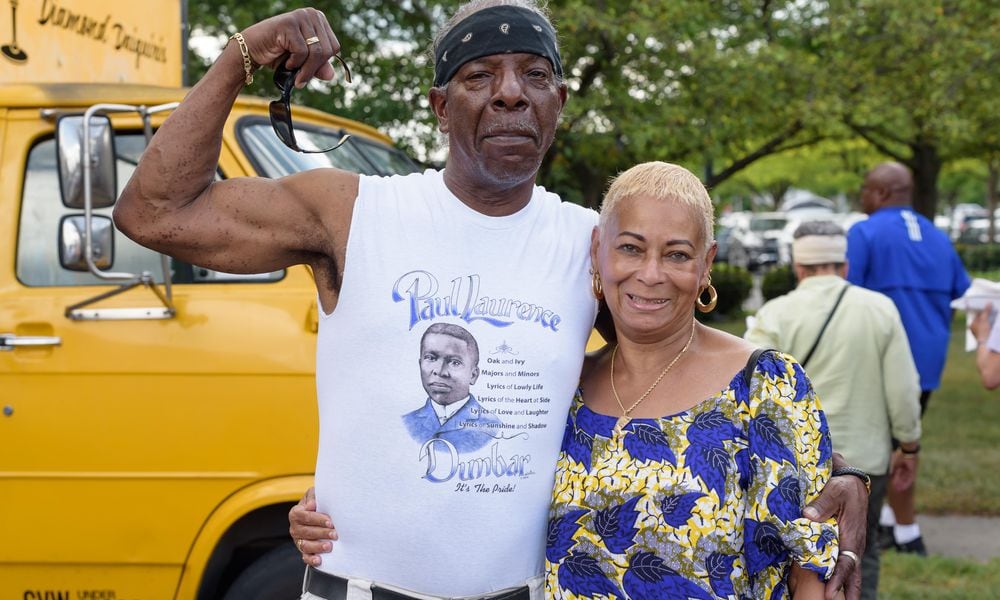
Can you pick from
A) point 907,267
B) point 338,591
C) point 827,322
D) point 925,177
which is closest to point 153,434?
point 338,591

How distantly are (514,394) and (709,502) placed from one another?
1.47 feet

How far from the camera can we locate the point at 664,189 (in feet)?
7.56

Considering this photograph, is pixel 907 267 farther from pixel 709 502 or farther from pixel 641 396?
pixel 709 502

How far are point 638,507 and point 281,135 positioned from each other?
1.06 metres

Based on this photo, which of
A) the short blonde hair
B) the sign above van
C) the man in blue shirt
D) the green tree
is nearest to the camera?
the short blonde hair

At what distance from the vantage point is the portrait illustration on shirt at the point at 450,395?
219cm

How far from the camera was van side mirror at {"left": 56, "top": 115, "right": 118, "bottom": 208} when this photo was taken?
10.7 feet

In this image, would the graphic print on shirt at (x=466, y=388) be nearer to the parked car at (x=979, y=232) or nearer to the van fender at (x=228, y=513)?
the van fender at (x=228, y=513)

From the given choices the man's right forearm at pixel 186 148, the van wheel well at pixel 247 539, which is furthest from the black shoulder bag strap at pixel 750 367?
the van wheel well at pixel 247 539

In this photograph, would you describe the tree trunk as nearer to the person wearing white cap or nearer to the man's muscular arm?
the person wearing white cap

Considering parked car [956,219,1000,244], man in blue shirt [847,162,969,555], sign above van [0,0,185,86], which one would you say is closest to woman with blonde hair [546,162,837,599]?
sign above van [0,0,185,86]

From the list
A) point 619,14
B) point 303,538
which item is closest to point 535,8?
point 303,538

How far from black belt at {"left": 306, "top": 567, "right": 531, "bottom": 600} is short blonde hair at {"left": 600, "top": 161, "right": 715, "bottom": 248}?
0.82m

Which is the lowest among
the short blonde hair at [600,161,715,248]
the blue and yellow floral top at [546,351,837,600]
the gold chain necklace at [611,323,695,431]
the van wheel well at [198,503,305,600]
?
the van wheel well at [198,503,305,600]
